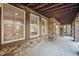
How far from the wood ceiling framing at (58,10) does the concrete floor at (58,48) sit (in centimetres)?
44

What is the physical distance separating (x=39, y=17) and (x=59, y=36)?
58 centimetres

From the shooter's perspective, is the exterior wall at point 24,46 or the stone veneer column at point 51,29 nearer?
the exterior wall at point 24,46

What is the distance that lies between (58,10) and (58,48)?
2.41ft

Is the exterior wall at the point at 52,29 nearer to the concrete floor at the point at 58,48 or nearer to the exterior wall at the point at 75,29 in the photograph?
the concrete floor at the point at 58,48

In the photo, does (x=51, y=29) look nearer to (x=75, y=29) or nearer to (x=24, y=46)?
(x=75, y=29)

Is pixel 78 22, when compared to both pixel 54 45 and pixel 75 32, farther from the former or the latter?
pixel 54 45

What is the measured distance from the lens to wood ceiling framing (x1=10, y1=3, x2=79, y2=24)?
75.8 inches

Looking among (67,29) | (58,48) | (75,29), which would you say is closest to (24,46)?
(58,48)

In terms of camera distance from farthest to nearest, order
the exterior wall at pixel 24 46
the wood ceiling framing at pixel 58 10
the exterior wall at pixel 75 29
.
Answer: the exterior wall at pixel 75 29 → the wood ceiling framing at pixel 58 10 → the exterior wall at pixel 24 46

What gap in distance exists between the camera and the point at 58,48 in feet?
6.60

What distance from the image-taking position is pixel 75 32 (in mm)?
2123

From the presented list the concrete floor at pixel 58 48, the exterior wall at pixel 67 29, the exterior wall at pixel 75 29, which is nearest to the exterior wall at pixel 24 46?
the concrete floor at pixel 58 48

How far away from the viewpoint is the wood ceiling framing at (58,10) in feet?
6.32

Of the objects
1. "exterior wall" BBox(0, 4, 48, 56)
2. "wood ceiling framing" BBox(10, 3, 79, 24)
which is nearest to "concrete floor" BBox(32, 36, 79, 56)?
"exterior wall" BBox(0, 4, 48, 56)
